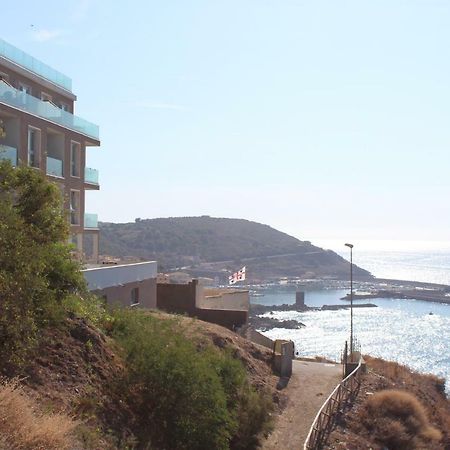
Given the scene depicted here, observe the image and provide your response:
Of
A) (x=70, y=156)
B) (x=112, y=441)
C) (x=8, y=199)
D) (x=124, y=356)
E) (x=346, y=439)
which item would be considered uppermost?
(x=70, y=156)

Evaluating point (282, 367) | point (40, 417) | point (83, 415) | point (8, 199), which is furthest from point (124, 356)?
point (282, 367)

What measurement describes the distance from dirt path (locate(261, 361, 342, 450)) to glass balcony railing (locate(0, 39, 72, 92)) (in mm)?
18263

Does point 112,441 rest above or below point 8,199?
below

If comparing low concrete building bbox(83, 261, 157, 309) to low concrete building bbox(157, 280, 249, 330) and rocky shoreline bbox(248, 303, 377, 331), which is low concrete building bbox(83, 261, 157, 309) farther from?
rocky shoreline bbox(248, 303, 377, 331)

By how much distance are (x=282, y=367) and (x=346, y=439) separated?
599 centimetres

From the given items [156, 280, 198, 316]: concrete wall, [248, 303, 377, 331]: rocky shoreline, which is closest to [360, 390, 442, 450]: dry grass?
[156, 280, 198, 316]: concrete wall

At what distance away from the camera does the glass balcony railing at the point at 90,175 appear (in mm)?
34406

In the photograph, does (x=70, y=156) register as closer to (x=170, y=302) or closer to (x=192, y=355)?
(x=170, y=302)

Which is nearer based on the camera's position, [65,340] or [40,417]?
[40,417]

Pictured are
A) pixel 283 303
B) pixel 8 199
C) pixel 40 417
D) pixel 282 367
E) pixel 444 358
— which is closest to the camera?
pixel 40 417

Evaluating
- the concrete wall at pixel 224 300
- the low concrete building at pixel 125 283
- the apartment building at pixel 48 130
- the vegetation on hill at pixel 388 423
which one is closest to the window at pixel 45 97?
the apartment building at pixel 48 130

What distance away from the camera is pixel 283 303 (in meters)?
153

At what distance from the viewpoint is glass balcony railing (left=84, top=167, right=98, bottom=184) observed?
34.4m

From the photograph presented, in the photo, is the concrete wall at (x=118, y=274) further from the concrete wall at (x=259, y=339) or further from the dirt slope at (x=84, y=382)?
the dirt slope at (x=84, y=382)
